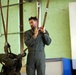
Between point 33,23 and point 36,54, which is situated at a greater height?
point 33,23

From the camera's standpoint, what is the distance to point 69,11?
142 inches

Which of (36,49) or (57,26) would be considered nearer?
(36,49)

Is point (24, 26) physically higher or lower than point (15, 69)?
higher

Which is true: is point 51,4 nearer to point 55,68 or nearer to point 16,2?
point 16,2

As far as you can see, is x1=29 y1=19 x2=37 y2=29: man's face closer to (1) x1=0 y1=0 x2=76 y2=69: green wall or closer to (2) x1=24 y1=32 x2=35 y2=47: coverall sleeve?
(2) x1=24 y1=32 x2=35 y2=47: coverall sleeve

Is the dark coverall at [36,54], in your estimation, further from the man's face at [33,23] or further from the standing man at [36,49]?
the man's face at [33,23]

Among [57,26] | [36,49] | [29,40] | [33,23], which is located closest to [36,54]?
[36,49]

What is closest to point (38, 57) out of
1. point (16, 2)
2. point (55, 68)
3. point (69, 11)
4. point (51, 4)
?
point (55, 68)

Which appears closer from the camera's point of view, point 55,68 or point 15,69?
point 15,69

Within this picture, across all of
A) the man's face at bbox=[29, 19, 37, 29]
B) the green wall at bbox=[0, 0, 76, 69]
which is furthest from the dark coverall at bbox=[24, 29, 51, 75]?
the green wall at bbox=[0, 0, 76, 69]

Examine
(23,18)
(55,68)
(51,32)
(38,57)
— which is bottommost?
(55,68)

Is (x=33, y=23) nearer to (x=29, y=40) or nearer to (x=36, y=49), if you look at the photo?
(x=29, y=40)

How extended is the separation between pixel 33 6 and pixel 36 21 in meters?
1.47

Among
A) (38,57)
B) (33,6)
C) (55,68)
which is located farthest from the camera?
(33,6)
